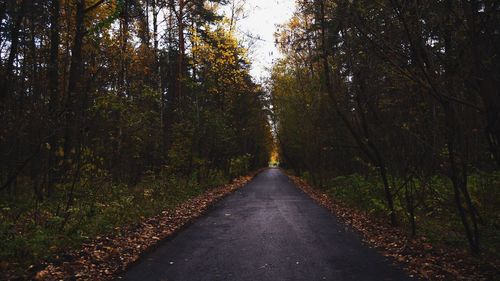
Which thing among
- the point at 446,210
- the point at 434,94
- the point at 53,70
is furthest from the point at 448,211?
the point at 53,70

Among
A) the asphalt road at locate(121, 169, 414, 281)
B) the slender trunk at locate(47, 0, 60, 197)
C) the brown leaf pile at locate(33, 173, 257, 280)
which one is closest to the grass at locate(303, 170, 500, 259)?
the asphalt road at locate(121, 169, 414, 281)

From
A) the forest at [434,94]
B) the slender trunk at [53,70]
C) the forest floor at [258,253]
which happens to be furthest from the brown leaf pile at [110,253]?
the forest at [434,94]

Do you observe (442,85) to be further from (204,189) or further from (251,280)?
(204,189)

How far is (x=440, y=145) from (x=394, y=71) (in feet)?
7.15

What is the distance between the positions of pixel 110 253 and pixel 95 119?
465 centimetres

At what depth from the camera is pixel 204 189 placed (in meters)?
20.5

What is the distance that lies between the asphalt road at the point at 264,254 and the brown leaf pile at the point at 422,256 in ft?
1.04

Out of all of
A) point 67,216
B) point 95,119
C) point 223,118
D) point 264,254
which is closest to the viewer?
point 264,254

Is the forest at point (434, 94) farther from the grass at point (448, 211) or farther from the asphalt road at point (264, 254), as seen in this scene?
the asphalt road at point (264, 254)

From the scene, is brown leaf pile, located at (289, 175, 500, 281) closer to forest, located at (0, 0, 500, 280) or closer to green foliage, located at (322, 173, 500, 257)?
forest, located at (0, 0, 500, 280)

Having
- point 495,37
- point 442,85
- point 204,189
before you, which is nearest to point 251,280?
point 442,85

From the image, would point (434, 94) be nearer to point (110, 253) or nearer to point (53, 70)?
point (110, 253)

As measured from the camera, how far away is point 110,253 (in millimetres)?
6992

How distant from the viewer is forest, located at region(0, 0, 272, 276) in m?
8.22
